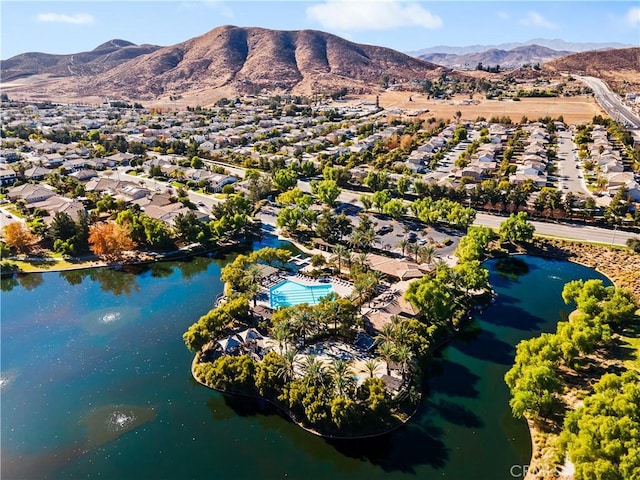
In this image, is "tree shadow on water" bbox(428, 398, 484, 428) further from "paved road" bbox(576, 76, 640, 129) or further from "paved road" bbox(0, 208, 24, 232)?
"paved road" bbox(576, 76, 640, 129)

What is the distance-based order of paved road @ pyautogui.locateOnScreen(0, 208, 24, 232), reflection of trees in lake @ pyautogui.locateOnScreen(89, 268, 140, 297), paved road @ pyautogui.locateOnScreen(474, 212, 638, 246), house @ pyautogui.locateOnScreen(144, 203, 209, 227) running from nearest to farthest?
reflection of trees in lake @ pyautogui.locateOnScreen(89, 268, 140, 297), paved road @ pyautogui.locateOnScreen(474, 212, 638, 246), house @ pyautogui.locateOnScreen(144, 203, 209, 227), paved road @ pyautogui.locateOnScreen(0, 208, 24, 232)

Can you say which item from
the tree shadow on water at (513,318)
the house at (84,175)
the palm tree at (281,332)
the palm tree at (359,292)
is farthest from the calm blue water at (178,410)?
the house at (84,175)

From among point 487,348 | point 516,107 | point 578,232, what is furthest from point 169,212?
point 516,107

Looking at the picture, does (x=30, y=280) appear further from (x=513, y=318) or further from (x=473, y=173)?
(x=473, y=173)

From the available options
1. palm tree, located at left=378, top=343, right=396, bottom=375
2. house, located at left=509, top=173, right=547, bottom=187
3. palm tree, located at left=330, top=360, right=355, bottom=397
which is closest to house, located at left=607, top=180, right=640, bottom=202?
house, located at left=509, top=173, right=547, bottom=187

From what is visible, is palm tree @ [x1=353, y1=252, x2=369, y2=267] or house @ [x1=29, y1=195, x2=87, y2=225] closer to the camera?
palm tree @ [x1=353, y1=252, x2=369, y2=267]
